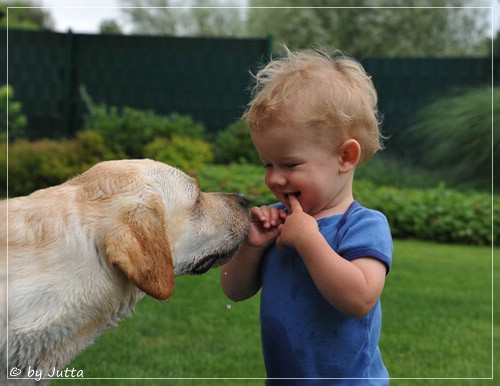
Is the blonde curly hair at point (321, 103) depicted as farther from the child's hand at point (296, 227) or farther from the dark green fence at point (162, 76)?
the dark green fence at point (162, 76)

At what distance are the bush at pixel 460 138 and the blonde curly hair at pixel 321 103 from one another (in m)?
10.7

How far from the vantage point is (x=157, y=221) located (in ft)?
9.57

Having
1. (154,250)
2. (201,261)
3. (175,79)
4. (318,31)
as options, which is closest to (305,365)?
(201,261)

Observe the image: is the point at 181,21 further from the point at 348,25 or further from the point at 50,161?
the point at 50,161

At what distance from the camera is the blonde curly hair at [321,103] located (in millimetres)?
3238

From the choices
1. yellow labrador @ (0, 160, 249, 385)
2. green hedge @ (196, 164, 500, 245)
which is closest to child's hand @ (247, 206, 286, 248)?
yellow labrador @ (0, 160, 249, 385)

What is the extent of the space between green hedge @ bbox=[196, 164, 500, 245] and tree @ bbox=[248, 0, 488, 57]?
16.0m

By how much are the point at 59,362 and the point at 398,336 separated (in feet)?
12.7

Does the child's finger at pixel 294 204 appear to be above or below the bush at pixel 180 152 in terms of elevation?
above

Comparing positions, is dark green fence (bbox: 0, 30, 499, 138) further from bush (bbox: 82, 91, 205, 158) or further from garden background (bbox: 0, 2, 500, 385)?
bush (bbox: 82, 91, 205, 158)

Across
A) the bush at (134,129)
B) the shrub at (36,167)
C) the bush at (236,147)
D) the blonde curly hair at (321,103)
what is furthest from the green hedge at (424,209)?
the blonde curly hair at (321,103)

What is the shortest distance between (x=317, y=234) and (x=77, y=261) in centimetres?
95

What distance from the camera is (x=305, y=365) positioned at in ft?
10.6

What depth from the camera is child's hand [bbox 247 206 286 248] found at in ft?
11.3
